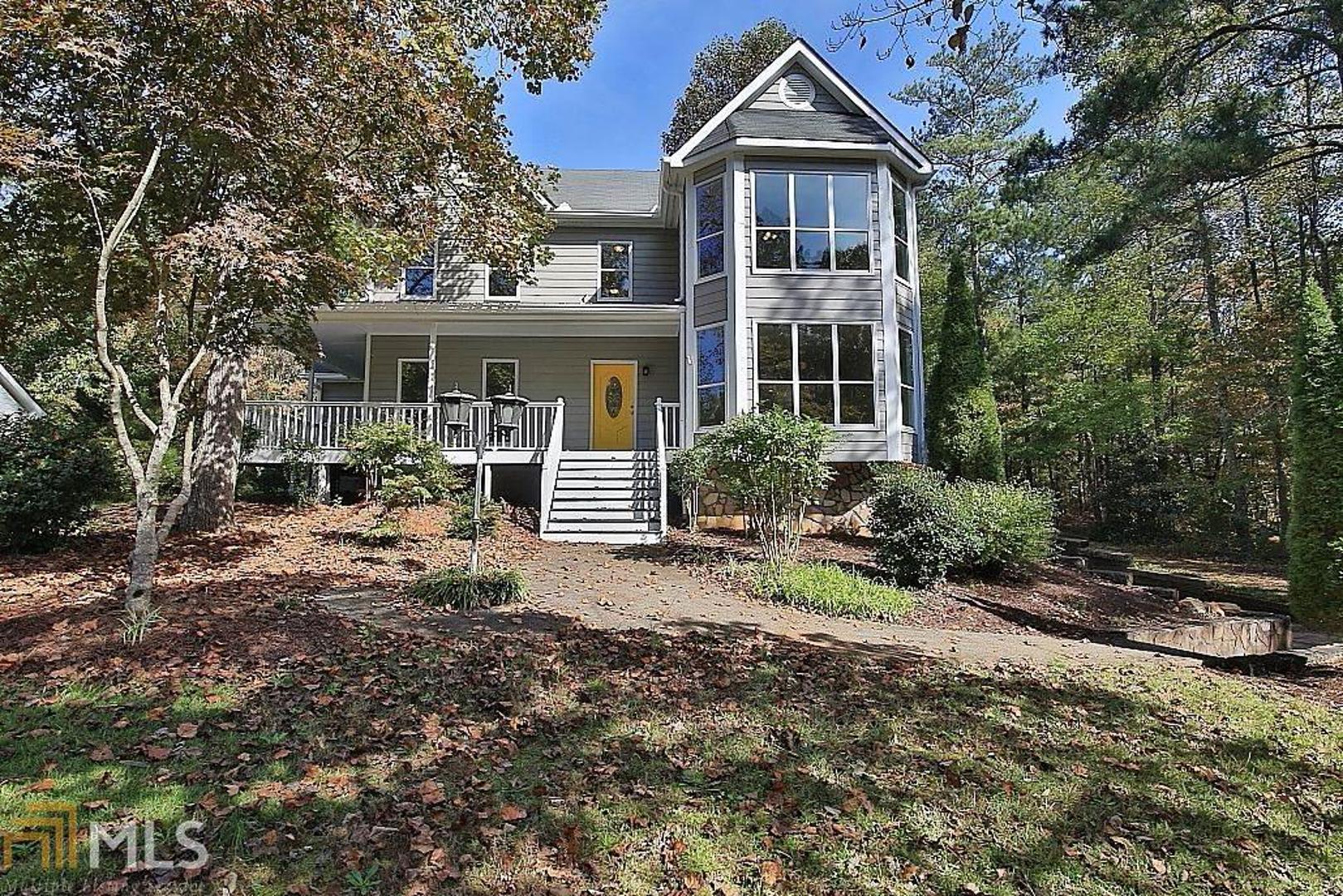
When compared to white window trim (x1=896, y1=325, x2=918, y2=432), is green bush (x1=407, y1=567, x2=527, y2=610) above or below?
below

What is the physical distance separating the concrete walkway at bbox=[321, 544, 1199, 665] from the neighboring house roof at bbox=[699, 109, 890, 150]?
8844 mm

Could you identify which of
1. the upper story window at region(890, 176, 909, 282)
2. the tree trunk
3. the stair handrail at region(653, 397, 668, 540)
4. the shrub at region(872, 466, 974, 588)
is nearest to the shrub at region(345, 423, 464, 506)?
the tree trunk

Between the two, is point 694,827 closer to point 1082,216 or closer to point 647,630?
point 647,630

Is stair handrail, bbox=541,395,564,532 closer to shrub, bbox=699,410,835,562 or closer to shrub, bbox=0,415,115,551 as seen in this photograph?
shrub, bbox=699,410,835,562

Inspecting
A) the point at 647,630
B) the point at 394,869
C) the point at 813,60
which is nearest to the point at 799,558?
the point at 647,630

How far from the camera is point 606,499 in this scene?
1197 centimetres

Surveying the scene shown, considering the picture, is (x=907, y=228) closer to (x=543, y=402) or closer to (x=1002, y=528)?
(x=1002, y=528)

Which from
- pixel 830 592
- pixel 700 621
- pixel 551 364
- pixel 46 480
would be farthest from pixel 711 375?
pixel 46 480

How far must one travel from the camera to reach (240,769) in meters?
3.22

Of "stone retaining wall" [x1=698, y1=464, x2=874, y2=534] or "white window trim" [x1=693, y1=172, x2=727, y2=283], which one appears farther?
"white window trim" [x1=693, y1=172, x2=727, y2=283]

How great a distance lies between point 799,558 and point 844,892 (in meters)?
7.11

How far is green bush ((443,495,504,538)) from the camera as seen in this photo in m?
10.4

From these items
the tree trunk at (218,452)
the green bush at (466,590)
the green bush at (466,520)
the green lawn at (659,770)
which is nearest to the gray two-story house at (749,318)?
the green bush at (466,520)

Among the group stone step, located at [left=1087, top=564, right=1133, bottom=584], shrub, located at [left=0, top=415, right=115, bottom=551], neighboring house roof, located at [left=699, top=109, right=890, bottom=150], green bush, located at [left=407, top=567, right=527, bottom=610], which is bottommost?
stone step, located at [left=1087, top=564, right=1133, bottom=584]
